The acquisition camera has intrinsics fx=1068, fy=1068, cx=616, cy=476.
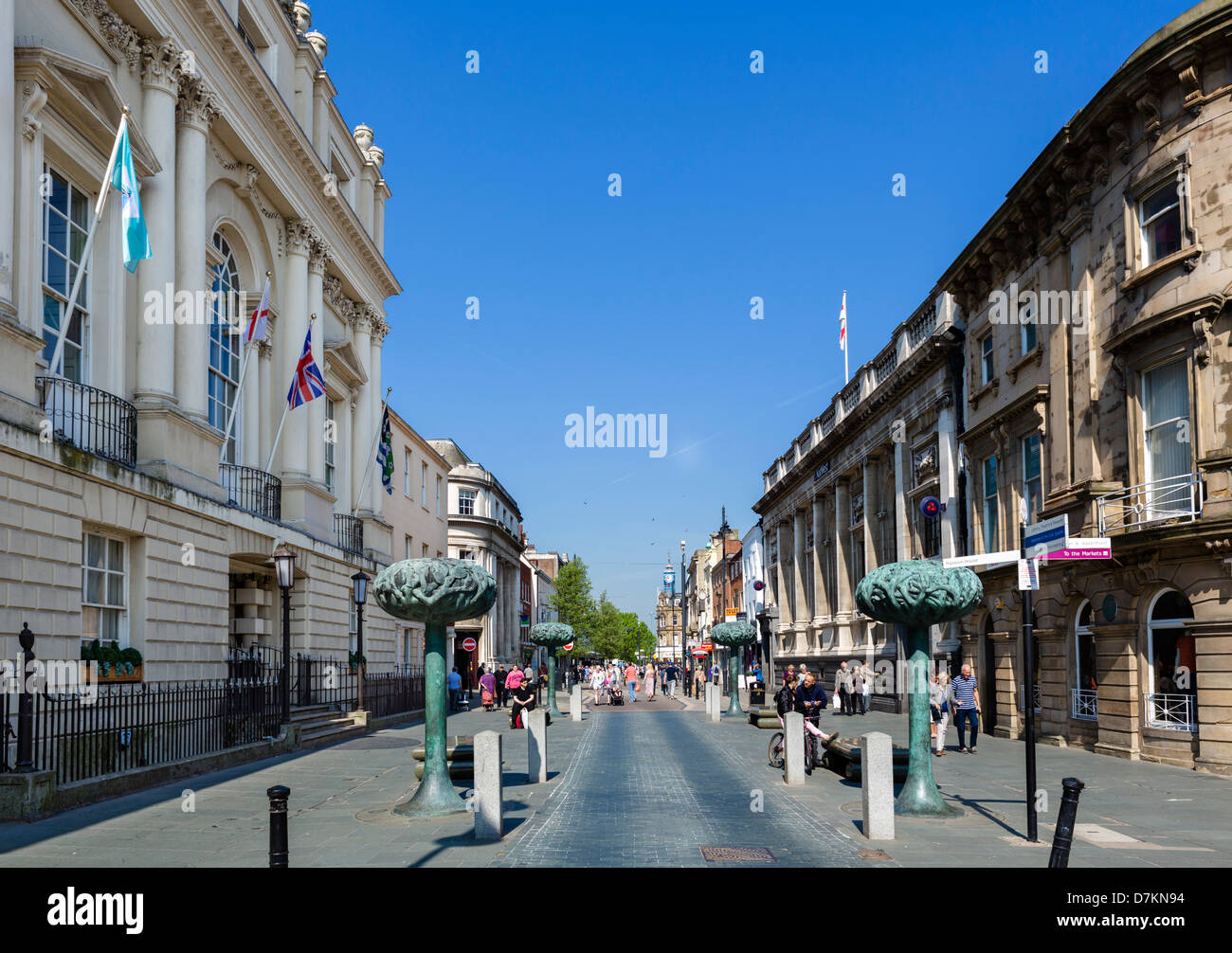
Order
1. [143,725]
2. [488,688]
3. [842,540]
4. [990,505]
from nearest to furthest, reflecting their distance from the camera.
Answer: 1. [143,725]
2. [990,505]
3. [488,688]
4. [842,540]

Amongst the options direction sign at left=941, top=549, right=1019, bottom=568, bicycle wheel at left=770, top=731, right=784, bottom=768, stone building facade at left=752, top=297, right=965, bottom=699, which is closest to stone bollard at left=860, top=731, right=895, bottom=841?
direction sign at left=941, top=549, right=1019, bottom=568

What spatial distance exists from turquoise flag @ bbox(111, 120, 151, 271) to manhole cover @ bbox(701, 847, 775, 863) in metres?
13.0

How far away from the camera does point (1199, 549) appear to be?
17.7 metres

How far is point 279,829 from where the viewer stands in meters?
6.82

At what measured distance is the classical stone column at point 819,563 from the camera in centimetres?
4897

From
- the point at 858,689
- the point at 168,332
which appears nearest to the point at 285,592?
the point at 168,332

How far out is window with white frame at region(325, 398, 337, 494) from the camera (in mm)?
36188

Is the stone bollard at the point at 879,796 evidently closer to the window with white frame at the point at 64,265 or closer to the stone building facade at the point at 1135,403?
the stone building facade at the point at 1135,403

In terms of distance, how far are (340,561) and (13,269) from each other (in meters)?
17.8

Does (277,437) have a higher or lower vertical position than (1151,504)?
higher

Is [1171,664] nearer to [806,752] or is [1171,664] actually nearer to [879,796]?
[806,752]

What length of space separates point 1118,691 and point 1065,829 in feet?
44.1

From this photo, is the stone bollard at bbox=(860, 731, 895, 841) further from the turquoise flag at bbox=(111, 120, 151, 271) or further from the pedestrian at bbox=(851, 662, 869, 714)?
the pedestrian at bbox=(851, 662, 869, 714)
